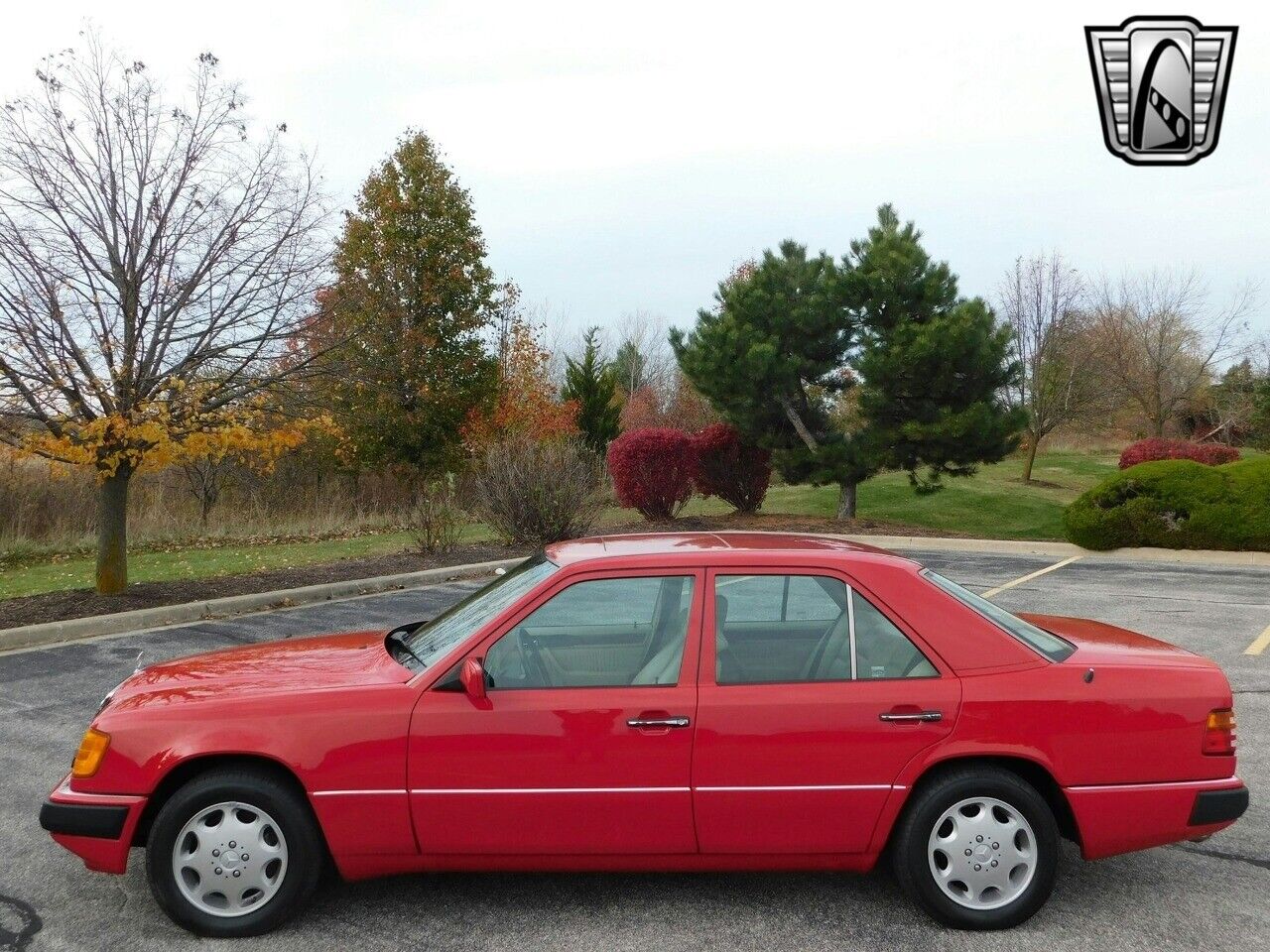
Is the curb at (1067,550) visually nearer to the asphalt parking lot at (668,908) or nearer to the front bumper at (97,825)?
the asphalt parking lot at (668,908)

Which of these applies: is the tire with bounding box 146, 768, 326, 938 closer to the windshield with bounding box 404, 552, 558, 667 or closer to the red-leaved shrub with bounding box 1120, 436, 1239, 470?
the windshield with bounding box 404, 552, 558, 667

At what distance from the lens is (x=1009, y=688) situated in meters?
3.93

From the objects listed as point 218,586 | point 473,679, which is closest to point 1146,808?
point 473,679

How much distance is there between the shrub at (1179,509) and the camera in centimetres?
1722

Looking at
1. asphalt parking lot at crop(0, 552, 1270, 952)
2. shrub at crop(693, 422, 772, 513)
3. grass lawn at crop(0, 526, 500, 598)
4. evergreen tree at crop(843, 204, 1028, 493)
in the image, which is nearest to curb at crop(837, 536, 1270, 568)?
evergreen tree at crop(843, 204, 1028, 493)

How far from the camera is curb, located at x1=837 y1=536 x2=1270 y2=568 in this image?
16969 mm

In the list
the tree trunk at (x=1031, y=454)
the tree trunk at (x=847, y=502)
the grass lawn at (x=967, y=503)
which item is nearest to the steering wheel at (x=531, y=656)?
the tree trunk at (x=847, y=502)

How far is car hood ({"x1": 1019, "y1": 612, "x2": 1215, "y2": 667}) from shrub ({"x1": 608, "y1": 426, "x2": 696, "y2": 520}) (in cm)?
1702

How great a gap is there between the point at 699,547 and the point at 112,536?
9.48 metres

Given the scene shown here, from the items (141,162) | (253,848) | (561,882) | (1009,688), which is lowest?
(561,882)

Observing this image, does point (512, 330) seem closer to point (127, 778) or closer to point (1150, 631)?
point (1150, 631)

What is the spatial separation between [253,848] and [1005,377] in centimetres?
2081

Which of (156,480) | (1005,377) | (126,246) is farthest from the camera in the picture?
(156,480)

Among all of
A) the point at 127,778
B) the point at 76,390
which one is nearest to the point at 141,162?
the point at 76,390
